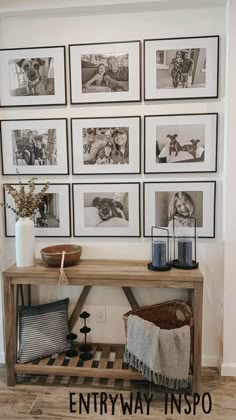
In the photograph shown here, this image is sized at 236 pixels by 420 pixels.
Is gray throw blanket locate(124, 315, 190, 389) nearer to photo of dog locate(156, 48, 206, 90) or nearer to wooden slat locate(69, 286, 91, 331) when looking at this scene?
wooden slat locate(69, 286, 91, 331)

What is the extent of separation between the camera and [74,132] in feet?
8.26

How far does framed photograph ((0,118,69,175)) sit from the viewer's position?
2.53 metres

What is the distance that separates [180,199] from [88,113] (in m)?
0.88

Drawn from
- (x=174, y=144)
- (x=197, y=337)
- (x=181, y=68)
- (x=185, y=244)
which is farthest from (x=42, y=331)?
(x=181, y=68)

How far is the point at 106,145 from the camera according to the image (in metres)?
2.50

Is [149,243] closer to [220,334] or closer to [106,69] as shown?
[220,334]

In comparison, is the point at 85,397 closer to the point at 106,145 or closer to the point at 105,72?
the point at 106,145

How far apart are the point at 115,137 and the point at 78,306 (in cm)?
125

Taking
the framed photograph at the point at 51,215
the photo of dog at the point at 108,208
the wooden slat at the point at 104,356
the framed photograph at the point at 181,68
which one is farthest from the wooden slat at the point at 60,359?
the framed photograph at the point at 181,68

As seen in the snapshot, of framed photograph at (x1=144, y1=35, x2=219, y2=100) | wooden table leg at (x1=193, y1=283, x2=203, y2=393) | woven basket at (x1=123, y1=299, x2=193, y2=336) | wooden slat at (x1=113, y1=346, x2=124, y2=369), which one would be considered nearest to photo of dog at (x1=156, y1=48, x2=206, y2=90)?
framed photograph at (x1=144, y1=35, x2=219, y2=100)

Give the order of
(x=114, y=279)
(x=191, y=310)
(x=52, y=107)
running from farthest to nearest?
(x=52, y=107) → (x=191, y=310) → (x=114, y=279)

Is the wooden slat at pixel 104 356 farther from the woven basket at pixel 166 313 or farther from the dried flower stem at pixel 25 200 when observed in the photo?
the dried flower stem at pixel 25 200

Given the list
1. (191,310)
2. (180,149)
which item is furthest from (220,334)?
(180,149)

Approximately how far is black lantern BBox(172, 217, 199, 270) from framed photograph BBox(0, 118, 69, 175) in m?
0.91
